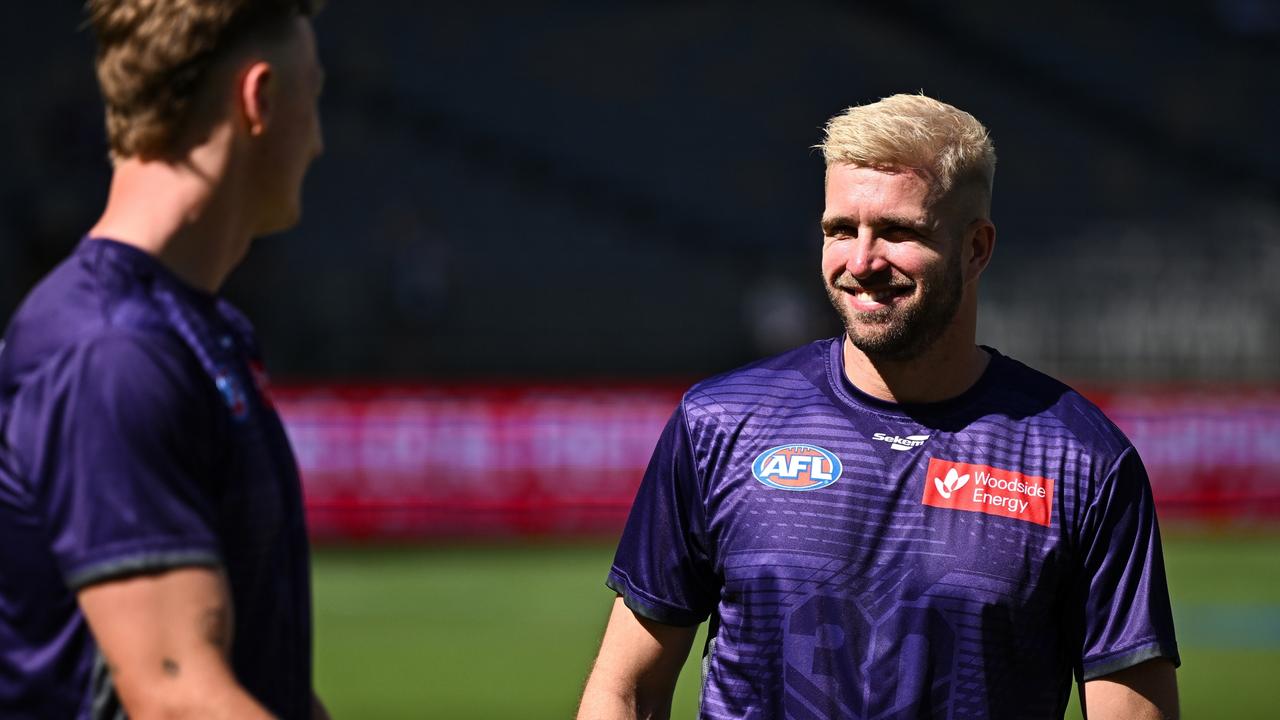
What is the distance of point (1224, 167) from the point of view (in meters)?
25.8

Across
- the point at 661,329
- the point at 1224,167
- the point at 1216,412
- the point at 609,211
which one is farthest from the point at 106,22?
the point at 1224,167

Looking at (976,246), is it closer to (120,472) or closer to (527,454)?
(120,472)

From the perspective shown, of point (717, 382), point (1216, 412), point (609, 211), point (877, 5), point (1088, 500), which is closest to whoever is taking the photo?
point (1088, 500)

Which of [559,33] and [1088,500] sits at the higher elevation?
[559,33]

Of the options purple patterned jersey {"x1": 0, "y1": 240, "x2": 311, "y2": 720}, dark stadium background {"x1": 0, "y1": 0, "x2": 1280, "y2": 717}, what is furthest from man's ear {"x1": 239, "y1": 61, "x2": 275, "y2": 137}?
dark stadium background {"x1": 0, "y1": 0, "x2": 1280, "y2": 717}

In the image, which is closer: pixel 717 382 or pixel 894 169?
pixel 894 169

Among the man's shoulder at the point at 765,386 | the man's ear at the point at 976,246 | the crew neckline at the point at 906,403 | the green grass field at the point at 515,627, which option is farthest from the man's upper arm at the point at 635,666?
the green grass field at the point at 515,627

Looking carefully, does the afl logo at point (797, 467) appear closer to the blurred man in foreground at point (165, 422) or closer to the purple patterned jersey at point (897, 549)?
the purple patterned jersey at point (897, 549)

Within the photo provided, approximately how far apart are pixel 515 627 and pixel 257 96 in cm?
1024

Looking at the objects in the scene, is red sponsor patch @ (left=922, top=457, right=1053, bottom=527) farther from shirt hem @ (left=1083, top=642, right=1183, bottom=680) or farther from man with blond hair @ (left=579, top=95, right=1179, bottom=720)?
shirt hem @ (left=1083, top=642, right=1183, bottom=680)

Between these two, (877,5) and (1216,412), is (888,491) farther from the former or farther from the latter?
(877,5)

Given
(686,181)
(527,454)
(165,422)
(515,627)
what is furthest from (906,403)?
(686,181)

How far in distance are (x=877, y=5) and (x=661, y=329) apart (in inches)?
304

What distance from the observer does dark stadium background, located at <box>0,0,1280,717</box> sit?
52.5 feet
